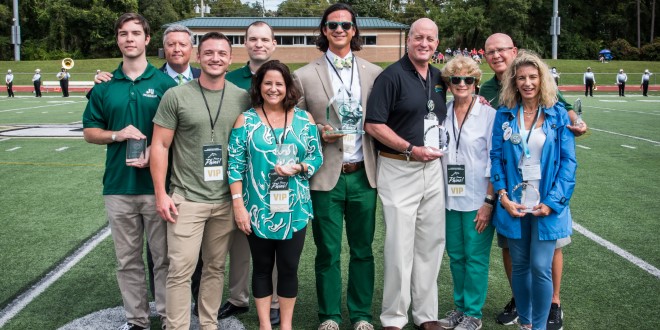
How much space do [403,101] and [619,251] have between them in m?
3.25

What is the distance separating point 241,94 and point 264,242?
0.96m

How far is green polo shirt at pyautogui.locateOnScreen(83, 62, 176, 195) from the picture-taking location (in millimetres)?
3846

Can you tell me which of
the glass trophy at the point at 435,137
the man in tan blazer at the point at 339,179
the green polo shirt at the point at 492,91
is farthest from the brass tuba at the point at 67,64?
the glass trophy at the point at 435,137

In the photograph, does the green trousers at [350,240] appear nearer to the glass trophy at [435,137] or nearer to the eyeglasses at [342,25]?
the glass trophy at [435,137]

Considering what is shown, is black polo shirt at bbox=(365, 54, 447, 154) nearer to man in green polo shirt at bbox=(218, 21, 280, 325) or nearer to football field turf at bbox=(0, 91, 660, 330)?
man in green polo shirt at bbox=(218, 21, 280, 325)

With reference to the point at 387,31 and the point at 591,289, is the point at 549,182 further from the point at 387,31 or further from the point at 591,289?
the point at 387,31

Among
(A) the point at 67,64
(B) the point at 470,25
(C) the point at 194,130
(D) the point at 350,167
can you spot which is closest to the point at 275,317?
(D) the point at 350,167

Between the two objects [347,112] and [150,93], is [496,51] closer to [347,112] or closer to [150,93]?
[347,112]

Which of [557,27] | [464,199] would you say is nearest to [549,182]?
[464,199]

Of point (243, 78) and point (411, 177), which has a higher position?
point (243, 78)

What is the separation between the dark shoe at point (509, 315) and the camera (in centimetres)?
429

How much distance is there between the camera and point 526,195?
3.72m

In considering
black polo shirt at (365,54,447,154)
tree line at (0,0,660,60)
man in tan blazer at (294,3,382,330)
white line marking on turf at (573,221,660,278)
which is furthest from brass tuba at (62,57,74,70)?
black polo shirt at (365,54,447,154)

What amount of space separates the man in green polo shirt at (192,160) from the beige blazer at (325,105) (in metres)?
0.49
